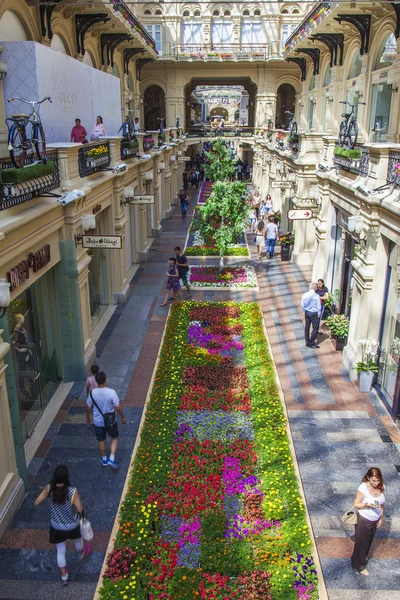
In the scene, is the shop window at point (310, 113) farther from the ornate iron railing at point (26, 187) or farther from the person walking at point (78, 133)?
the ornate iron railing at point (26, 187)

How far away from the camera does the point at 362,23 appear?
1784 cm

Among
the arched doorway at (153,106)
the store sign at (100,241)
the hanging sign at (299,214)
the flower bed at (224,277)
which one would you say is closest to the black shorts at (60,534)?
the store sign at (100,241)

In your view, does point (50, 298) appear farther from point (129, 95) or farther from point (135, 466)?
point (129, 95)

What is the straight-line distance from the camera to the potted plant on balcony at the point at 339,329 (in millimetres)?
12896

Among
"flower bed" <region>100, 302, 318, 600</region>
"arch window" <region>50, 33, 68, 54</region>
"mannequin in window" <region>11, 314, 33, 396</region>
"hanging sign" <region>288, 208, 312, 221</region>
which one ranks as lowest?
"flower bed" <region>100, 302, 318, 600</region>

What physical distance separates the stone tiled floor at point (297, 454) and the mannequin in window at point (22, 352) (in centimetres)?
97

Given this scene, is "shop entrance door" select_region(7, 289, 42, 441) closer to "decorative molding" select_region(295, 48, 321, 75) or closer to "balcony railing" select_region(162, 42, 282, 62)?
"decorative molding" select_region(295, 48, 321, 75)

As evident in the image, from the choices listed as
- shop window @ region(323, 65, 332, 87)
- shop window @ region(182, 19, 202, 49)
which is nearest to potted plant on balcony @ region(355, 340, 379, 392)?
shop window @ region(323, 65, 332, 87)

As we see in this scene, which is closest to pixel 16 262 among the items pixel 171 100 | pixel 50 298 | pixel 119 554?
pixel 50 298

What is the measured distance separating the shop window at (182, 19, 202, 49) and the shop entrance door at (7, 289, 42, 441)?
38.0 m

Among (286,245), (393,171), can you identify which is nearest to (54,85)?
(393,171)

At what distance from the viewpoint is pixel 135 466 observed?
852 centimetres

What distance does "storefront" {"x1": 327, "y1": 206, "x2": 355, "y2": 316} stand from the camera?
13664 millimetres

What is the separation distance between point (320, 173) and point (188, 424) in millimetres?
8630
